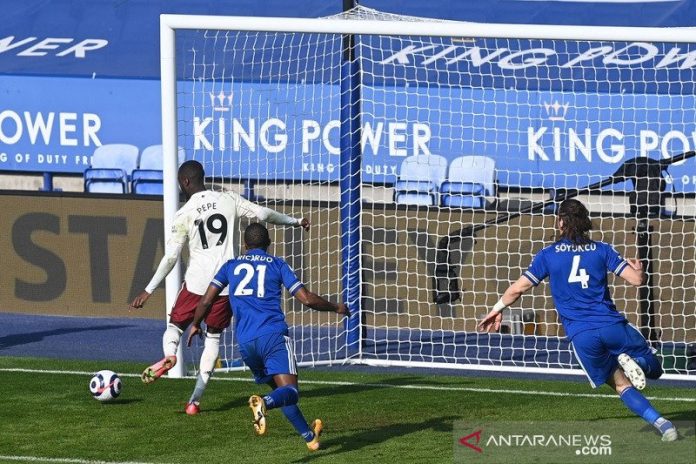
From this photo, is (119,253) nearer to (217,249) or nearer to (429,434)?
(217,249)

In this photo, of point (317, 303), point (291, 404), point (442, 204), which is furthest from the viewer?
point (442, 204)

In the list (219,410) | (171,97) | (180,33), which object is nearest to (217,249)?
(219,410)

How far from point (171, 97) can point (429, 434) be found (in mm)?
4695

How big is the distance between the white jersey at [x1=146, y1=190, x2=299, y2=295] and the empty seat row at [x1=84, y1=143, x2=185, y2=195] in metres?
7.85

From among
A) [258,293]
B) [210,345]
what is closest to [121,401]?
[210,345]

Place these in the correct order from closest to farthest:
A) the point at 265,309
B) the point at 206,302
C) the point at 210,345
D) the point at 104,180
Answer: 1. the point at 265,309
2. the point at 206,302
3. the point at 210,345
4. the point at 104,180

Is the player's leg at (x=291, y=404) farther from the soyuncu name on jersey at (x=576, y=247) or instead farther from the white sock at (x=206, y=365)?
the soyuncu name on jersey at (x=576, y=247)

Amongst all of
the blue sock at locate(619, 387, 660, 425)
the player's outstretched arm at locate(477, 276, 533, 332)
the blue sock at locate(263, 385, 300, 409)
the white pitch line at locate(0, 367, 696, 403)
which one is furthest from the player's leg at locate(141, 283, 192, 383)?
the blue sock at locate(619, 387, 660, 425)

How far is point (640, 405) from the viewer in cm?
914

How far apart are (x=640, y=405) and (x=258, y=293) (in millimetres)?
2760

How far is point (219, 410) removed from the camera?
11281 mm

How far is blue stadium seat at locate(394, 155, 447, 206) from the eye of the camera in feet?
54.8

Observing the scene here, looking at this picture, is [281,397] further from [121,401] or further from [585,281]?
[121,401]

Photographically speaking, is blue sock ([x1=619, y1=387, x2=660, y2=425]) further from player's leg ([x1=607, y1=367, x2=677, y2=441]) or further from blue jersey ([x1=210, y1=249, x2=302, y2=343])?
blue jersey ([x1=210, y1=249, x2=302, y2=343])
